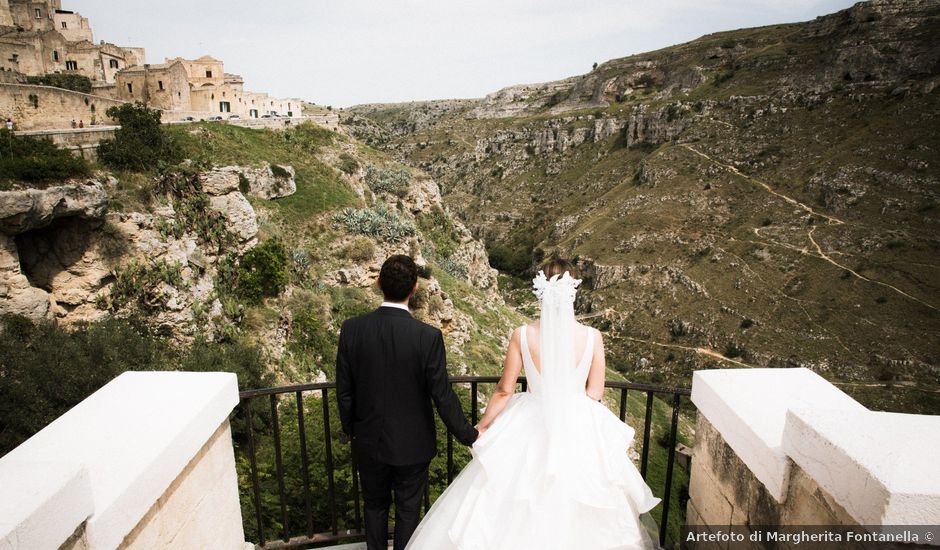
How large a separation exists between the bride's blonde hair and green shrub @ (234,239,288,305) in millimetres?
15480

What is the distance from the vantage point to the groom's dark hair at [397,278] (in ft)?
9.69

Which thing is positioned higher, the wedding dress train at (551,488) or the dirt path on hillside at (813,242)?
the wedding dress train at (551,488)

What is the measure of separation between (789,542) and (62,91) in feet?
97.2

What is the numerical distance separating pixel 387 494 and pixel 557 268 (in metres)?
2.02

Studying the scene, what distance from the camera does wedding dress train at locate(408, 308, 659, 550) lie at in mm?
2748

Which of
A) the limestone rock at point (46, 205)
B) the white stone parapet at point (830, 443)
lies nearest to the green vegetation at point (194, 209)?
the limestone rock at point (46, 205)

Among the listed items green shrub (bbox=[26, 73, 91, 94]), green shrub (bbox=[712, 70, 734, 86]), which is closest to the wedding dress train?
green shrub (bbox=[26, 73, 91, 94])

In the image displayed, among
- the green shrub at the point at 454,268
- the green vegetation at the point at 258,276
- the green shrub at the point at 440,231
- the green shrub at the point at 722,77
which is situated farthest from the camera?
the green shrub at the point at 722,77

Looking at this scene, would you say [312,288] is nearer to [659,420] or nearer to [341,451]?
[341,451]

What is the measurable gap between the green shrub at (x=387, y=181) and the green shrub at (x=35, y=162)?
1735 centimetres

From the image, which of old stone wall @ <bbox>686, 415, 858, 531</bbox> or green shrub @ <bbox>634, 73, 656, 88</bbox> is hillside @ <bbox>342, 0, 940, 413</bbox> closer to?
green shrub @ <bbox>634, 73, 656, 88</bbox>

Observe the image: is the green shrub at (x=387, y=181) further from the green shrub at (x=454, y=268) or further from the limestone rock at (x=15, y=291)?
the limestone rock at (x=15, y=291)

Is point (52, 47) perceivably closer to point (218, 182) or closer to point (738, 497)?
point (218, 182)

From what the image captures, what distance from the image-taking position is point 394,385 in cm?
295
